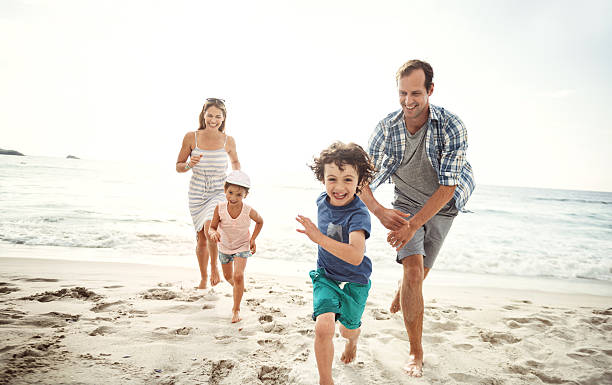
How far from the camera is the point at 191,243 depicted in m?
7.77

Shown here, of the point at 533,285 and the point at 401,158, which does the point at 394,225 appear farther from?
the point at 533,285

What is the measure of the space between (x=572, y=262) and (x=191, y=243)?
29.2 feet

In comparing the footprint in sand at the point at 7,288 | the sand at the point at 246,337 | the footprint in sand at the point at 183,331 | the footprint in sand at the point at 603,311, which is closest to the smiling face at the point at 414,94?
the sand at the point at 246,337

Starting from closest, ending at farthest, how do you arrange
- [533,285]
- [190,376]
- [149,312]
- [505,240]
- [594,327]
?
1. [190,376]
2. [149,312]
3. [594,327]
4. [533,285]
5. [505,240]

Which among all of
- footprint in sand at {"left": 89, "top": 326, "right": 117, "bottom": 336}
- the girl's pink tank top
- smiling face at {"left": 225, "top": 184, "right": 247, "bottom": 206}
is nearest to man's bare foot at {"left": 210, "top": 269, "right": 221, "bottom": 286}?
the girl's pink tank top

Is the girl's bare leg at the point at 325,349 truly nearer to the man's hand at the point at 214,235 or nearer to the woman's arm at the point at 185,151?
the man's hand at the point at 214,235

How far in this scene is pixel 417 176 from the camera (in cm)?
295

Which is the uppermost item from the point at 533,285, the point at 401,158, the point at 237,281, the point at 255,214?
the point at 401,158

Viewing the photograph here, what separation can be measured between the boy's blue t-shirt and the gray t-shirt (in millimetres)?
788

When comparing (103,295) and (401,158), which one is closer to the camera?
(401,158)

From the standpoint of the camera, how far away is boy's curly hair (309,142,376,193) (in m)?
2.28

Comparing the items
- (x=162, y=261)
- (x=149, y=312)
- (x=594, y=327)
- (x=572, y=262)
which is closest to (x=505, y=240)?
(x=572, y=262)

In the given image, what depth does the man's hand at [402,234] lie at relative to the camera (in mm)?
2572

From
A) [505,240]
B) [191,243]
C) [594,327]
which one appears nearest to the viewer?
[594,327]
